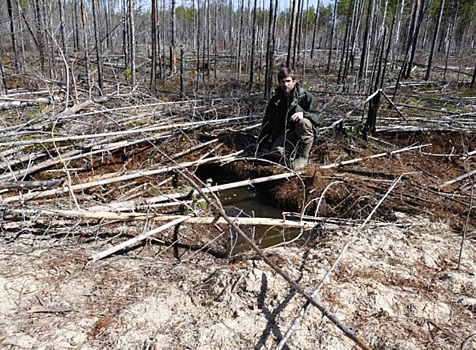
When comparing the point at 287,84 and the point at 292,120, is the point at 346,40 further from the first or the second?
the point at 292,120

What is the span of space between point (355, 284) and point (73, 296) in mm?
2164

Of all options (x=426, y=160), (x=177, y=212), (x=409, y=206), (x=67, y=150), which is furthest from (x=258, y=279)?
(x=426, y=160)

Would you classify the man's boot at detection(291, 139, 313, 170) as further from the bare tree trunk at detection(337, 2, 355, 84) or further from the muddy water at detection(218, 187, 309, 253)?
the bare tree trunk at detection(337, 2, 355, 84)

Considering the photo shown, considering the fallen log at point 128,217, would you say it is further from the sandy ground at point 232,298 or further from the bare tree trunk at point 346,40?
the bare tree trunk at point 346,40

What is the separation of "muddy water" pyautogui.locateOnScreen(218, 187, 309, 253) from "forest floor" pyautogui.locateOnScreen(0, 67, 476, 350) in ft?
0.43

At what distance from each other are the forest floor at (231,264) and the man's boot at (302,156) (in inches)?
6.2

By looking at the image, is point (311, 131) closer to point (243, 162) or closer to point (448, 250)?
point (243, 162)

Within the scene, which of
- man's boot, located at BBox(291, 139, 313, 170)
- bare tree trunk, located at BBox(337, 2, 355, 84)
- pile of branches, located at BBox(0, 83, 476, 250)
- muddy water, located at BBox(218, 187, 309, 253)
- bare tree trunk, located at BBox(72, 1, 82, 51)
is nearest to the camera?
pile of branches, located at BBox(0, 83, 476, 250)

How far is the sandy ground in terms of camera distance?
7.13 ft

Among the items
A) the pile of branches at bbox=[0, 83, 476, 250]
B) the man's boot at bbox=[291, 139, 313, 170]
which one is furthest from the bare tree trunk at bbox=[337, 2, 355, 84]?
the man's boot at bbox=[291, 139, 313, 170]

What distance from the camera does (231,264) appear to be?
3014mm

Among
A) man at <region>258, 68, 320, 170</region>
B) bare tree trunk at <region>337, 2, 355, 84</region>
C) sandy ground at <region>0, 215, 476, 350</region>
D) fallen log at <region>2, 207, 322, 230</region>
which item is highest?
bare tree trunk at <region>337, 2, 355, 84</region>

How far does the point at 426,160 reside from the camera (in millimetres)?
5359

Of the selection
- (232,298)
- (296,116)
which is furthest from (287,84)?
(232,298)
